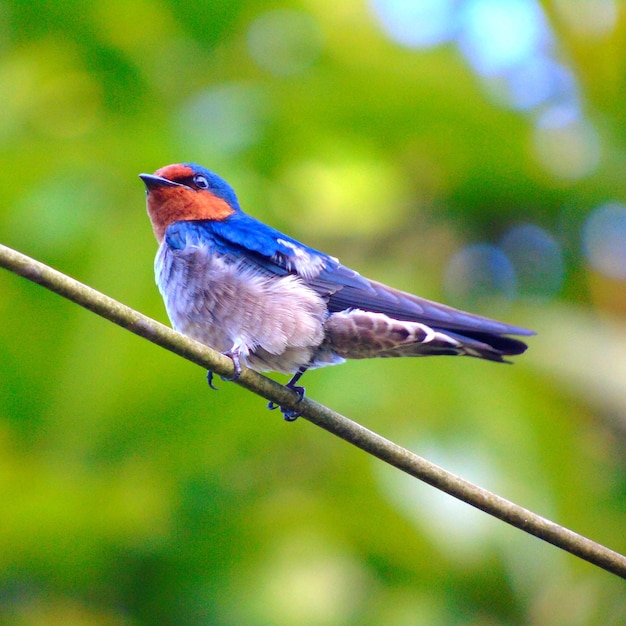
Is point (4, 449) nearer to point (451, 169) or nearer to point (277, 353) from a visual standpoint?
point (277, 353)

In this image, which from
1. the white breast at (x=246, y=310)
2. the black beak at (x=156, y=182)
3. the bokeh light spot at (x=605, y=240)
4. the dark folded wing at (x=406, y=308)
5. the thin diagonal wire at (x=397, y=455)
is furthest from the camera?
the bokeh light spot at (x=605, y=240)

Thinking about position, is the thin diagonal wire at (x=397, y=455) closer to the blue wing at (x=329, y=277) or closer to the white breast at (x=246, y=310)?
the blue wing at (x=329, y=277)

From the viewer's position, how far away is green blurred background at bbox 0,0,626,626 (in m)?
3.92

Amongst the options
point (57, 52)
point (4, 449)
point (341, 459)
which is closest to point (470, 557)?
point (341, 459)

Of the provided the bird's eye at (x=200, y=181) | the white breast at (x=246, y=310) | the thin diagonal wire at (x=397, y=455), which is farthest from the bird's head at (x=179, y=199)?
the thin diagonal wire at (x=397, y=455)

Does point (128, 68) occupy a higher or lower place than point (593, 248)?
lower

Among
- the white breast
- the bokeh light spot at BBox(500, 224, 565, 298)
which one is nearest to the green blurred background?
the bokeh light spot at BBox(500, 224, 565, 298)

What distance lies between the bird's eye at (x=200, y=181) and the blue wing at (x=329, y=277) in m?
0.21

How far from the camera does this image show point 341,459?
442 cm

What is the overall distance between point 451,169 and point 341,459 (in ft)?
5.73

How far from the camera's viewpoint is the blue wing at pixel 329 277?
2605 mm

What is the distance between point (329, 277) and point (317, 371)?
3.93ft

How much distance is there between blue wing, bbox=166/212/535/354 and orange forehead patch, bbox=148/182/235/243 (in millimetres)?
71

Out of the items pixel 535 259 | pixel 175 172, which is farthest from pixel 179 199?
pixel 535 259
